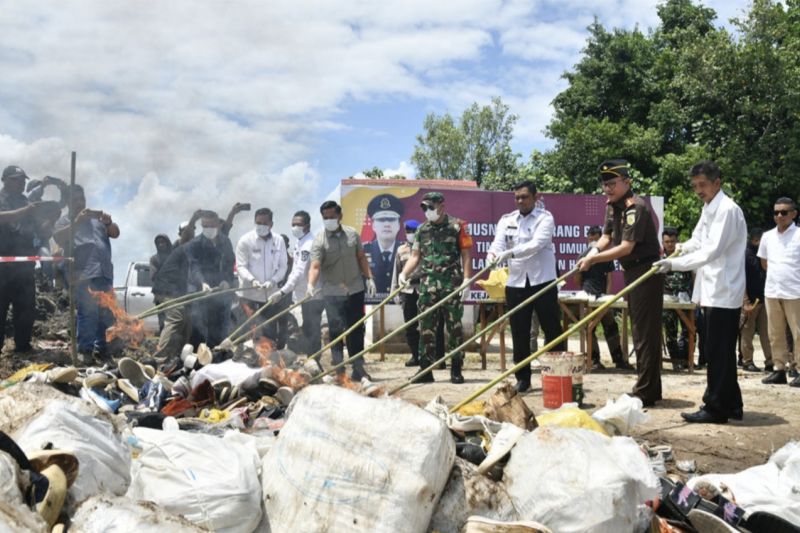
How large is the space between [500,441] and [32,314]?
7148mm

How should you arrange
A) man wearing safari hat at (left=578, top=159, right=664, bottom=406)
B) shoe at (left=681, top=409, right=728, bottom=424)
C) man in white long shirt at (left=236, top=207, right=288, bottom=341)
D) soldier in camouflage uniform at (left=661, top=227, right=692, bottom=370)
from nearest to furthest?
shoe at (left=681, top=409, right=728, bottom=424) < man wearing safari hat at (left=578, top=159, right=664, bottom=406) < man in white long shirt at (left=236, top=207, right=288, bottom=341) < soldier in camouflage uniform at (left=661, top=227, right=692, bottom=370)

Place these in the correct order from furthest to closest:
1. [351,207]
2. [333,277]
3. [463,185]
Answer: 1. [463,185]
2. [351,207]
3. [333,277]

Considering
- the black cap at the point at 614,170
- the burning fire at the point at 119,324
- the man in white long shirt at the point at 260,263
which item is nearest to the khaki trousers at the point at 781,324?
the black cap at the point at 614,170

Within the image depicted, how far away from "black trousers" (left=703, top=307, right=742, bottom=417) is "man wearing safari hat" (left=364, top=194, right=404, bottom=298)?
6.97 metres

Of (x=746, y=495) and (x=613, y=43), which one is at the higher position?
(x=613, y=43)

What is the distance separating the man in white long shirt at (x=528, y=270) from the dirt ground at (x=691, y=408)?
582 millimetres

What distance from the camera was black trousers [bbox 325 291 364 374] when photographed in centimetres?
818

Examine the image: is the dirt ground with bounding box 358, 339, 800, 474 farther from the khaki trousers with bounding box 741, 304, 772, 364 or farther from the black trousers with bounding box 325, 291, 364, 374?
the black trousers with bounding box 325, 291, 364, 374

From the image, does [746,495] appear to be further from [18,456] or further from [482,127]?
[482,127]

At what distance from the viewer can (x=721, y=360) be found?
5.58 m

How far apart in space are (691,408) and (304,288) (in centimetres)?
510

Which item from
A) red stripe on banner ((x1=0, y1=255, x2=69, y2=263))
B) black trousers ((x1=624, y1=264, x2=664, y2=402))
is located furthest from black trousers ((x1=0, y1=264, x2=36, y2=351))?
black trousers ((x1=624, y1=264, x2=664, y2=402))

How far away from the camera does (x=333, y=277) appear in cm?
827

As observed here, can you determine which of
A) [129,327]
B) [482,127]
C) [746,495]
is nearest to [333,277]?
[129,327]
